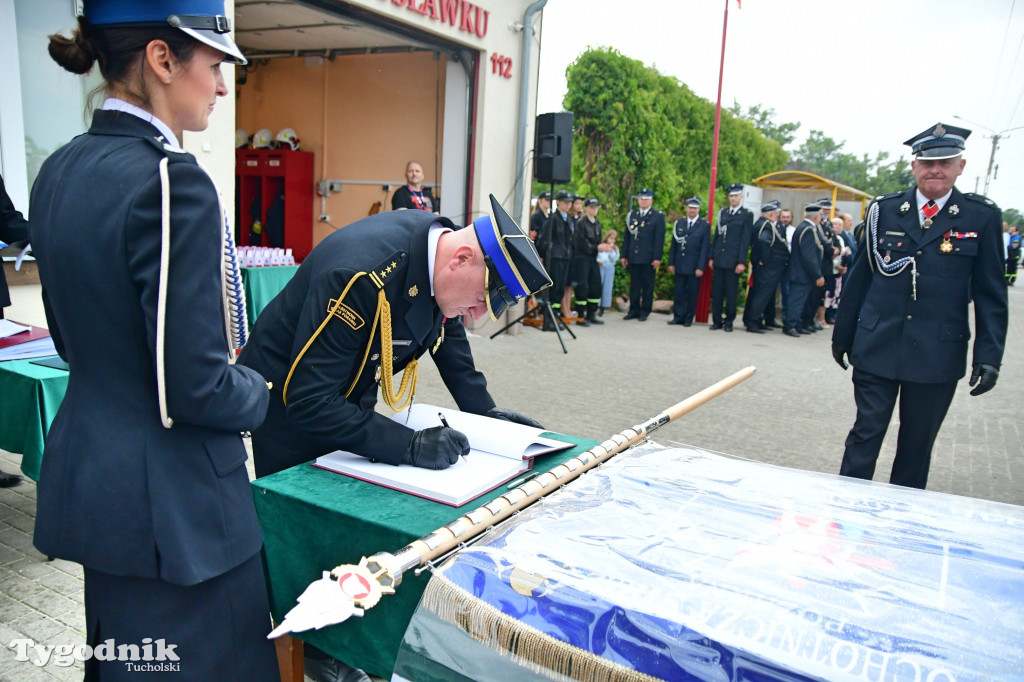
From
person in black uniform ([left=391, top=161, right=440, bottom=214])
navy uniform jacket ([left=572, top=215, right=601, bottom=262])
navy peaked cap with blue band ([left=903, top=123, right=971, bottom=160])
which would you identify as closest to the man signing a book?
navy peaked cap with blue band ([left=903, top=123, right=971, bottom=160])

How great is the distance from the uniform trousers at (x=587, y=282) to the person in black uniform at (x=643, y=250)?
1098mm

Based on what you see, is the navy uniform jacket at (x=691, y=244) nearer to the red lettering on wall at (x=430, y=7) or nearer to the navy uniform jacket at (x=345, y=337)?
the red lettering on wall at (x=430, y=7)

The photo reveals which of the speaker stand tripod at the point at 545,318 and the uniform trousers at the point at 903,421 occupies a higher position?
the uniform trousers at the point at 903,421

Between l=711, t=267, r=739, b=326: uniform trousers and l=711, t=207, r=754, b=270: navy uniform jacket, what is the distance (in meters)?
0.16

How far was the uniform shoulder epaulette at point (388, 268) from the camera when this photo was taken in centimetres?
180

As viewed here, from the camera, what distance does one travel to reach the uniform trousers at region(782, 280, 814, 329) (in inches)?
452

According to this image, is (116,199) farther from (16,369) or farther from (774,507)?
(16,369)

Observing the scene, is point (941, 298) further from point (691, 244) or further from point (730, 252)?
point (691, 244)

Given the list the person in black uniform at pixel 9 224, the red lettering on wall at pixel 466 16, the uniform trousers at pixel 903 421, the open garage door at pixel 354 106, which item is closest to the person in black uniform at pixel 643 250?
the open garage door at pixel 354 106

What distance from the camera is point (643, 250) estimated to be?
11938 millimetres

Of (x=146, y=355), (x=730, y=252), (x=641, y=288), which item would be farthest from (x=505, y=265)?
(x=641, y=288)

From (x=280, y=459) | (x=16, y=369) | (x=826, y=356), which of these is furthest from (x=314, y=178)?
(x=280, y=459)

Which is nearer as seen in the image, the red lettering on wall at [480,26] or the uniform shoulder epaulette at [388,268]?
the uniform shoulder epaulette at [388,268]

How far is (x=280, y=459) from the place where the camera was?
205cm
